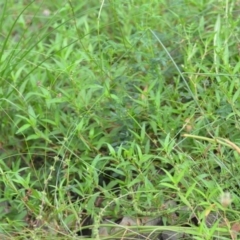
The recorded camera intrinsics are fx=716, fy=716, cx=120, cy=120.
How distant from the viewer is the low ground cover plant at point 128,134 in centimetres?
225

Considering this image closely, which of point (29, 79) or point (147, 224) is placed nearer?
point (147, 224)

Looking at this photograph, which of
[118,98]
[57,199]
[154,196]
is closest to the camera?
[154,196]

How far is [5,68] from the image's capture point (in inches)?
103

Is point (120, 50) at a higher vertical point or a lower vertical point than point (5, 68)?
lower

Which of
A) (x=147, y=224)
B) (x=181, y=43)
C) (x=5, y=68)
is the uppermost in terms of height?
(x=5, y=68)

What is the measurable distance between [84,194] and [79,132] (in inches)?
9.5

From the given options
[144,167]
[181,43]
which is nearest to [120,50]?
[181,43]

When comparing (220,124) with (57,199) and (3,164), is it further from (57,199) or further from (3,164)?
(3,164)

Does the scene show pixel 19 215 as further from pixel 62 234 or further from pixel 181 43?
pixel 181 43

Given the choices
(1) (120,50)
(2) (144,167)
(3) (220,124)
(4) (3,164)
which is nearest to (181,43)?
(1) (120,50)

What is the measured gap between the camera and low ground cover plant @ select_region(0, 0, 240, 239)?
2.25 metres

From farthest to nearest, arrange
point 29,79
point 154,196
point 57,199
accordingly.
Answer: point 29,79
point 57,199
point 154,196

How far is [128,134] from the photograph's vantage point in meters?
2.54

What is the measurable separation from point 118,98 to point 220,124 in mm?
384
